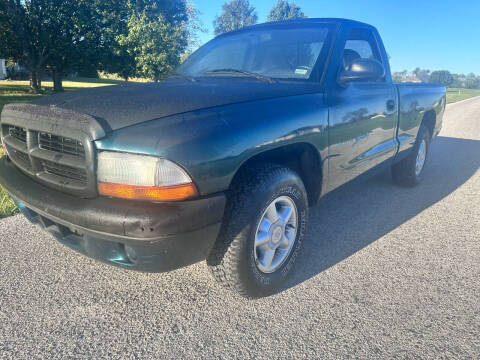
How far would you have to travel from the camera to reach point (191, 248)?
1.74m

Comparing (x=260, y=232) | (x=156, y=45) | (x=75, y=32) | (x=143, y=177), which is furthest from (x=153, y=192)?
(x=75, y=32)

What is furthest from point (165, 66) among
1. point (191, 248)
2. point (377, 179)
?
point (191, 248)

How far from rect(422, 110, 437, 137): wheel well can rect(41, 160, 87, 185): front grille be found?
14.2 feet

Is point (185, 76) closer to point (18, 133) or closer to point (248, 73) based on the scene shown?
point (248, 73)

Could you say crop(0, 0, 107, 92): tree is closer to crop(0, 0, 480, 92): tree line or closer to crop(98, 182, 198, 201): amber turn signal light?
crop(0, 0, 480, 92): tree line

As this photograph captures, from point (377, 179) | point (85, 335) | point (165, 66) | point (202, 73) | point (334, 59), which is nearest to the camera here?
point (85, 335)

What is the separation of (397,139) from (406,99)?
1.61 ft

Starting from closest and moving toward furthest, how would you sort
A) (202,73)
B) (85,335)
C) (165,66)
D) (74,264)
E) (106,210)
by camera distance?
(106,210) → (85,335) → (74,264) → (202,73) → (165,66)

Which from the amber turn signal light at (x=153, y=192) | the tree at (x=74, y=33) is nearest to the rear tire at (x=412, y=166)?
the amber turn signal light at (x=153, y=192)

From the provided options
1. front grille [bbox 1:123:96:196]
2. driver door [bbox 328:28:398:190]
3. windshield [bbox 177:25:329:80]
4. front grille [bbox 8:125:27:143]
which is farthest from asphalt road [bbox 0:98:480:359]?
windshield [bbox 177:25:329:80]

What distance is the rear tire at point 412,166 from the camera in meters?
4.41

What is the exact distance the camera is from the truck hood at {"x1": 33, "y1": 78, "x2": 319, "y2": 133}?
1779mm

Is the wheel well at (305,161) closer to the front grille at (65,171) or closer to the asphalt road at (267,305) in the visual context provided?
the asphalt road at (267,305)

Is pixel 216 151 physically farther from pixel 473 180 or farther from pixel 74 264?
pixel 473 180
